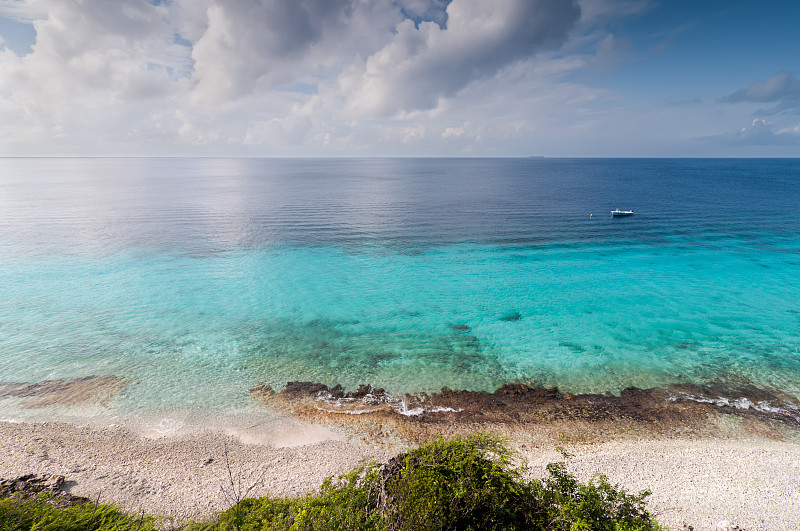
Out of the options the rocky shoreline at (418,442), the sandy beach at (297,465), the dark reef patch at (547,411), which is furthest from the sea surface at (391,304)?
the sandy beach at (297,465)

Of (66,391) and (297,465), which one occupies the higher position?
(297,465)

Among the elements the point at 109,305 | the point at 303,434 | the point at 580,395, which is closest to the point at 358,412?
the point at 303,434

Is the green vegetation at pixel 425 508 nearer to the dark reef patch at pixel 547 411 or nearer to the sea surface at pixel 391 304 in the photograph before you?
the dark reef patch at pixel 547 411

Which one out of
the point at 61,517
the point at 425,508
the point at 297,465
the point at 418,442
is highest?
the point at 425,508

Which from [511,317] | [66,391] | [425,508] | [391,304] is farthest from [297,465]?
[511,317]

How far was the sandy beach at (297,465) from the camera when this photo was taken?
1823 cm

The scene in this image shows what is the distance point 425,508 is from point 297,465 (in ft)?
32.7

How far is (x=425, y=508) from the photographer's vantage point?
14.3 meters

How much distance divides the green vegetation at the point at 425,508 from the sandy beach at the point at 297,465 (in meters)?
2.64

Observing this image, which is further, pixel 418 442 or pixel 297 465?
pixel 418 442

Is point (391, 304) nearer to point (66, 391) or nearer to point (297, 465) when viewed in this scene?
point (297, 465)

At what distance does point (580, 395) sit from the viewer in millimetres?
27688

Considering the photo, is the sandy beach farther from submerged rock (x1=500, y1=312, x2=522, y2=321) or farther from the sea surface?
submerged rock (x1=500, y1=312, x2=522, y2=321)

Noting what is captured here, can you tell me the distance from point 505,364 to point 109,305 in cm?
4406
